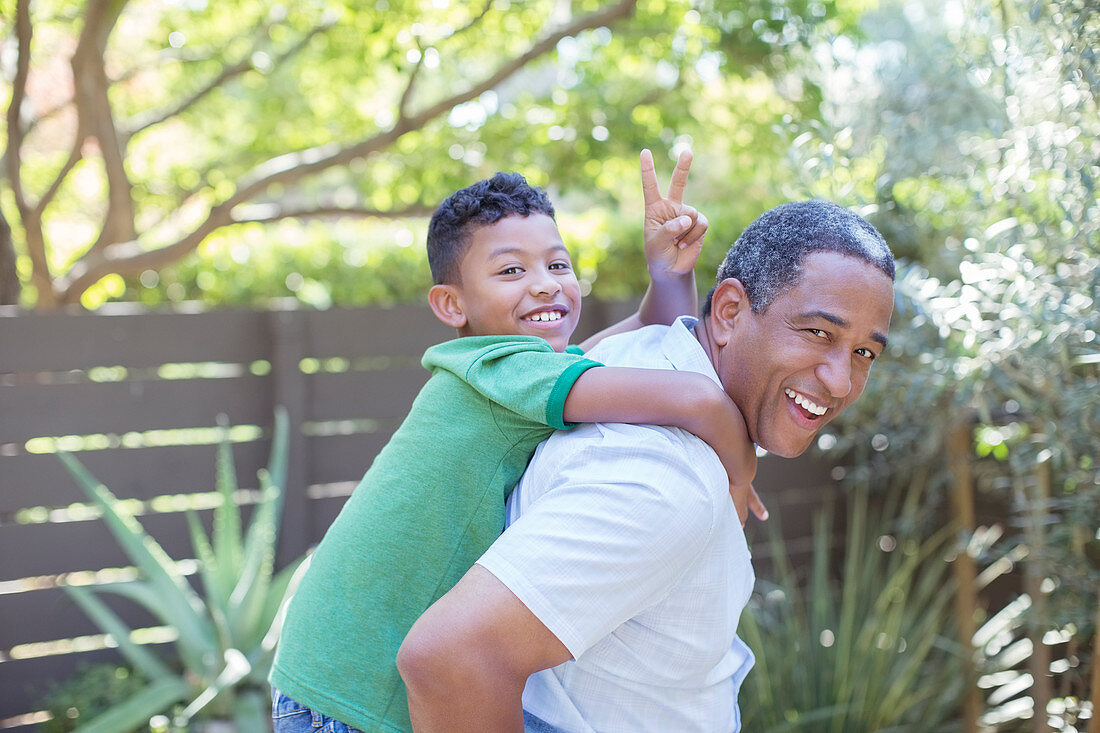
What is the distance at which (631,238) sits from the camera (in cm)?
695

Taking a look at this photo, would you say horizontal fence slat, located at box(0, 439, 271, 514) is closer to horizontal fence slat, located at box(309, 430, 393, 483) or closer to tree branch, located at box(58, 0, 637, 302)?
horizontal fence slat, located at box(309, 430, 393, 483)

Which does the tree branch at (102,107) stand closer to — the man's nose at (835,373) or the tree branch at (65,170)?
the tree branch at (65,170)

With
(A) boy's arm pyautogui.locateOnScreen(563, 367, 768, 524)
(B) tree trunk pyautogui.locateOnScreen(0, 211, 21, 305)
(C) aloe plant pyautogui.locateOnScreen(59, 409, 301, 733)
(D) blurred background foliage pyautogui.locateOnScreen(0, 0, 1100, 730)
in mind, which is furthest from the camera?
(B) tree trunk pyautogui.locateOnScreen(0, 211, 21, 305)

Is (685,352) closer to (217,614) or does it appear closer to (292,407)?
(217,614)

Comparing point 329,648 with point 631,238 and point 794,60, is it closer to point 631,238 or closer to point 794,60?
point 794,60

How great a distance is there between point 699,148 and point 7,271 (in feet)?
13.8

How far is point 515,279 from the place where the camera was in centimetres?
178

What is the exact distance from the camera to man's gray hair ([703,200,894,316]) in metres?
1.46

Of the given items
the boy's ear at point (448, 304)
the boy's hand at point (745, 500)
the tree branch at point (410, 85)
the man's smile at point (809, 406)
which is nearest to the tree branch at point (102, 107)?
the tree branch at point (410, 85)

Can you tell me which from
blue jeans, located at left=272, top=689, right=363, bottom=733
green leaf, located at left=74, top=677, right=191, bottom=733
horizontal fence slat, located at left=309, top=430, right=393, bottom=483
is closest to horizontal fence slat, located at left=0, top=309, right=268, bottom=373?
horizontal fence slat, located at left=309, top=430, right=393, bottom=483

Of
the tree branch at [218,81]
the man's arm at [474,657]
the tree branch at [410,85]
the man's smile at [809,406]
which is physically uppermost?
the tree branch at [218,81]

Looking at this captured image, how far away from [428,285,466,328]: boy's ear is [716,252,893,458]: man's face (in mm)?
564

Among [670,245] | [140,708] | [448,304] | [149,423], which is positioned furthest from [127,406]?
[670,245]

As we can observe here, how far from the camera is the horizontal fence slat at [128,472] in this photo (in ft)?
12.6
